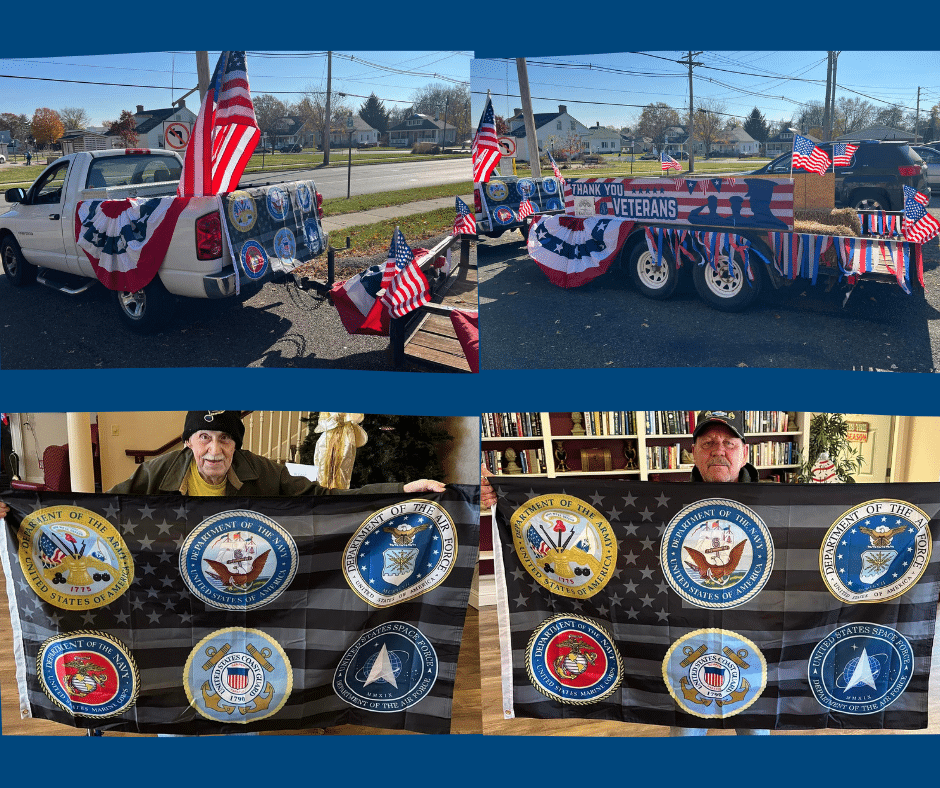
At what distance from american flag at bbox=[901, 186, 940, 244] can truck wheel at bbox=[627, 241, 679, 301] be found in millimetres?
1087

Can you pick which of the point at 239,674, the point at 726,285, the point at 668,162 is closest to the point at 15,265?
the point at 239,674

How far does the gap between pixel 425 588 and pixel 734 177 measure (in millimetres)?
2554

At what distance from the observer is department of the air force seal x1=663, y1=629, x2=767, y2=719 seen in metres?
3.78

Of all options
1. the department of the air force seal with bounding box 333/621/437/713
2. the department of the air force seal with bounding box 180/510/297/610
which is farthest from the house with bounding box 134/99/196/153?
the department of the air force seal with bounding box 333/621/437/713

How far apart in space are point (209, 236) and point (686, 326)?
248 cm

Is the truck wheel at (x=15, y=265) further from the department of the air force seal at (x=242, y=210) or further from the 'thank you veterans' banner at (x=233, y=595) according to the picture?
the 'thank you veterans' banner at (x=233, y=595)

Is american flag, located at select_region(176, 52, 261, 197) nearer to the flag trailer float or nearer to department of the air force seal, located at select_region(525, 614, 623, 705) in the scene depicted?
the flag trailer float

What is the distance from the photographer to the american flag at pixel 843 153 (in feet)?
13.4

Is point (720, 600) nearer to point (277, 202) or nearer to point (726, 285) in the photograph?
point (726, 285)

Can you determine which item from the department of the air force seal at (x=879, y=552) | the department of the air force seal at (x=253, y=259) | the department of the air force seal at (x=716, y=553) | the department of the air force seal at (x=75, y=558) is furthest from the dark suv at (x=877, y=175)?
the department of the air force seal at (x=75, y=558)

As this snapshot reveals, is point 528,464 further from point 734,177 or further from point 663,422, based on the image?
point 734,177

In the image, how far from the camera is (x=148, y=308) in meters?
4.35

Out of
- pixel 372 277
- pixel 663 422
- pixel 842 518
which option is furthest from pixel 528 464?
A: pixel 842 518

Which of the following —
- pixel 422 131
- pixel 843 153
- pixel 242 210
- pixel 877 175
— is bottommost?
pixel 242 210
